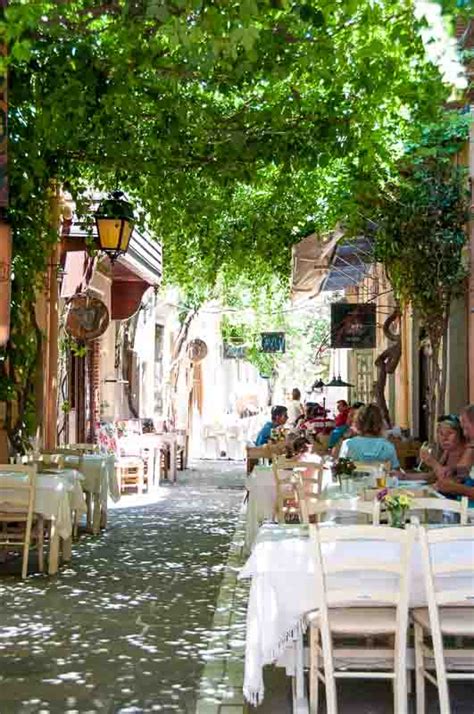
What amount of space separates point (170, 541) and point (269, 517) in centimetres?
156

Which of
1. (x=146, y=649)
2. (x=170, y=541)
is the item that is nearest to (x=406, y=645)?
(x=146, y=649)

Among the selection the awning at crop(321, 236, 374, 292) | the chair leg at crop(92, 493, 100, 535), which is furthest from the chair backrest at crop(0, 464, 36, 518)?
the awning at crop(321, 236, 374, 292)

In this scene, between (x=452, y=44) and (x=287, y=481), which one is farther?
(x=287, y=481)

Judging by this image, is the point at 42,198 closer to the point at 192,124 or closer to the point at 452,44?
the point at 192,124

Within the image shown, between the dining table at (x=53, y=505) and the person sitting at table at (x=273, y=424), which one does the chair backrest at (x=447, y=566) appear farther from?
the person sitting at table at (x=273, y=424)

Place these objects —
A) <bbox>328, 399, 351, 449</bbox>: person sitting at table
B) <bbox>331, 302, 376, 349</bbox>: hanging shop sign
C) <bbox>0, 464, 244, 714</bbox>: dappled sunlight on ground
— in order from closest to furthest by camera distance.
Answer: <bbox>0, 464, 244, 714</bbox>: dappled sunlight on ground < <bbox>328, 399, 351, 449</bbox>: person sitting at table < <bbox>331, 302, 376, 349</bbox>: hanging shop sign

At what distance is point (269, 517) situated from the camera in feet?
37.8

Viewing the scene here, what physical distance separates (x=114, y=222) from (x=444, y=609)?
7901 millimetres

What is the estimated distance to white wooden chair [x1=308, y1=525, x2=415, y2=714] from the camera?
5.33 m

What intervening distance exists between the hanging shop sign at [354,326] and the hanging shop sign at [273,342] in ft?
43.3

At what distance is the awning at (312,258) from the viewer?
52.3 ft

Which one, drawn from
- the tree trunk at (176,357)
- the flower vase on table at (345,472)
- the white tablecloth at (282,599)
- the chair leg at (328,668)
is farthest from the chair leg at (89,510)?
the tree trunk at (176,357)

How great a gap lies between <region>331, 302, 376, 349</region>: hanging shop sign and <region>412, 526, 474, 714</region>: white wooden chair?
13.4 meters

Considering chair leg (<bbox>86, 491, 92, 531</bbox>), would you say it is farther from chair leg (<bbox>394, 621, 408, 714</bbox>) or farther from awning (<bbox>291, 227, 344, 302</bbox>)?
chair leg (<bbox>394, 621, 408, 714</bbox>)
